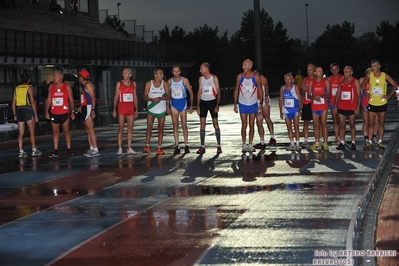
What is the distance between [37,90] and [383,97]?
22.1 m

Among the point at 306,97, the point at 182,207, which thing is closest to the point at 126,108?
the point at 306,97

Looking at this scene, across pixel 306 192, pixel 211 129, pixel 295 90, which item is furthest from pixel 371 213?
pixel 211 129

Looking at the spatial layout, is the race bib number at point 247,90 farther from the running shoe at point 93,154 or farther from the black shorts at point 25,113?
the black shorts at point 25,113

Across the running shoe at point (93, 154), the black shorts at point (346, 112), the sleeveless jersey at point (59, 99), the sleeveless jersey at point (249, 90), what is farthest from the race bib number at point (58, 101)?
the black shorts at point (346, 112)

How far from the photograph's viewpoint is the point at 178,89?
1798cm

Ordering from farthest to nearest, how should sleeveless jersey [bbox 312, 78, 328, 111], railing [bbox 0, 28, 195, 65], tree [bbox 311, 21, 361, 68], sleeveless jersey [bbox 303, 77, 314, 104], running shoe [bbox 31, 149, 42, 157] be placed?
tree [bbox 311, 21, 361, 68] < railing [bbox 0, 28, 195, 65] < running shoe [bbox 31, 149, 42, 157] < sleeveless jersey [bbox 303, 77, 314, 104] < sleeveless jersey [bbox 312, 78, 328, 111]

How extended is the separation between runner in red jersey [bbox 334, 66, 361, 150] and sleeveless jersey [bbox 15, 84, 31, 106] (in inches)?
274

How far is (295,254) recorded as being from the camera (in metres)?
7.76

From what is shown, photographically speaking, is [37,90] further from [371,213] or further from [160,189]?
[371,213]

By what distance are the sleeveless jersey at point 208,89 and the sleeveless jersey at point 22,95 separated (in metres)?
4.01

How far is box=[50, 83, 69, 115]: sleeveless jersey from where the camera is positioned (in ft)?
58.5

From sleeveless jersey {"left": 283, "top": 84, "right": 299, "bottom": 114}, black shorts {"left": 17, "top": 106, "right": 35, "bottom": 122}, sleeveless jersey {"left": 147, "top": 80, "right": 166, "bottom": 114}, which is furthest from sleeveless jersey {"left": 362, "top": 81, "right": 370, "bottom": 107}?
black shorts {"left": 17, "top": 106, "right": 35, "bottom": 122}

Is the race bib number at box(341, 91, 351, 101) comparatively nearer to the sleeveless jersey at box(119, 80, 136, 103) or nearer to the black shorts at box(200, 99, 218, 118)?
the black shorts at box(200, 99, 218, 118)

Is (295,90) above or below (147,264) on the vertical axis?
above
